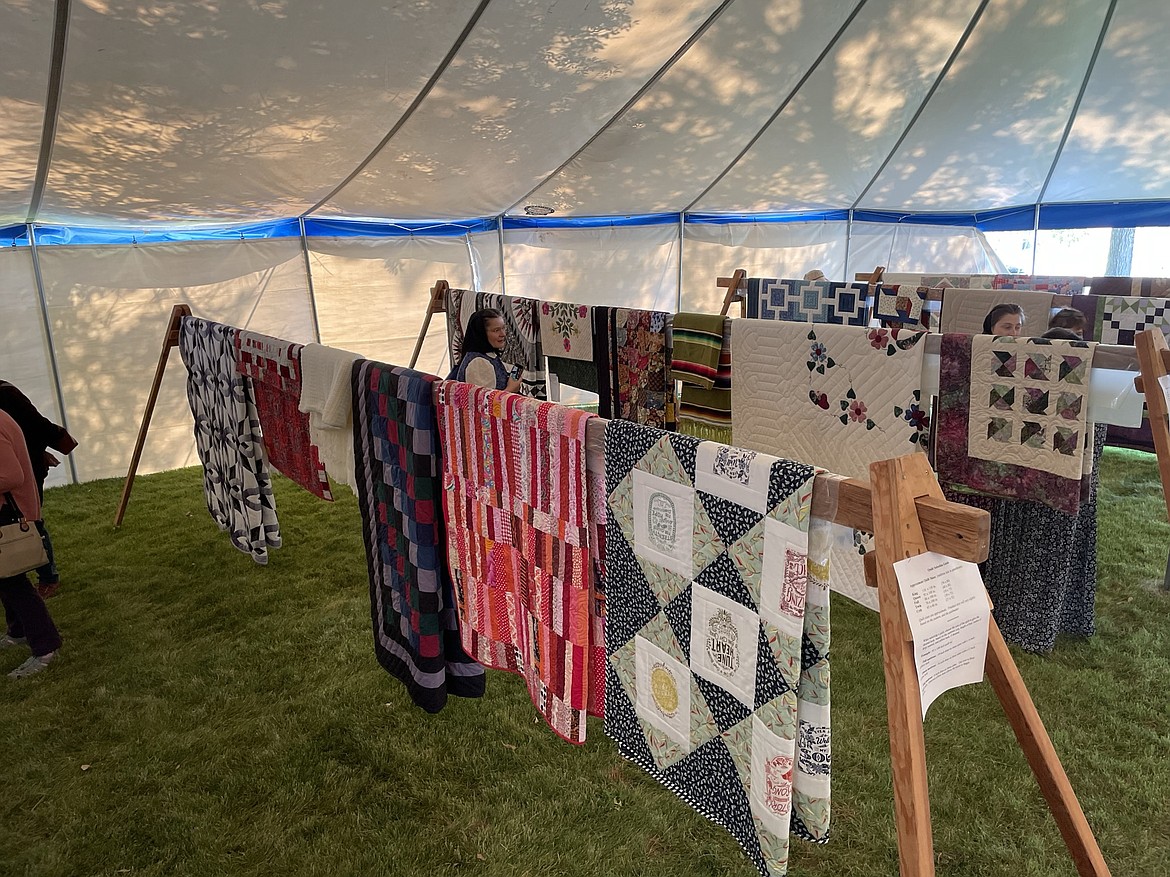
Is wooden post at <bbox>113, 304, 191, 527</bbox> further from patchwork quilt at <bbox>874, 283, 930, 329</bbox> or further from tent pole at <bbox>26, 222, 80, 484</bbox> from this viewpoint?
patchwork quilt at <bbox>874, 283, 930, 329</bbox>

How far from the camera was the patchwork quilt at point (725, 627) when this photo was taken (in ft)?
3.27

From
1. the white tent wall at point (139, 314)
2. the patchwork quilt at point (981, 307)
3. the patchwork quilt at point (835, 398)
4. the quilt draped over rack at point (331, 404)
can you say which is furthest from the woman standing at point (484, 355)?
the white tent wall at point (139, 314)

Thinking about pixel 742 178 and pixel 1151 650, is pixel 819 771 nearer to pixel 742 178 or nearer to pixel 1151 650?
pixel 1151 650

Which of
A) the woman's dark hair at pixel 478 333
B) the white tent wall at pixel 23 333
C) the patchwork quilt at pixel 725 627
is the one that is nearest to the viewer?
the patchwork quilt at pixel 725 627

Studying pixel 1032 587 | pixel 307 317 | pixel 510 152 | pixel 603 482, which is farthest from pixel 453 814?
pixel 307 317

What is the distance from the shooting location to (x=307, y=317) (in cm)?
494

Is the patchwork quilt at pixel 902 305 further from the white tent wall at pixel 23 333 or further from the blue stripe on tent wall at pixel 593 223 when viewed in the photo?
the white tent wall at pixel 23 333

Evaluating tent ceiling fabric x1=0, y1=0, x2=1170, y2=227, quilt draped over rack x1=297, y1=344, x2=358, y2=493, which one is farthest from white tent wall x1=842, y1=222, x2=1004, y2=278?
quilt draped over rack x1=297, y1=344, x2=358, y2=493

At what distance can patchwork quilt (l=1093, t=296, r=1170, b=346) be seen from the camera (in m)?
2.71

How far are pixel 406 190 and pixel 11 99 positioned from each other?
2.03 meters

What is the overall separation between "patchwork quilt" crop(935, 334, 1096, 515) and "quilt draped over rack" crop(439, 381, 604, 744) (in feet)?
4.05

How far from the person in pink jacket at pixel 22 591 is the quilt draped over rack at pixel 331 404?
93 centimetres

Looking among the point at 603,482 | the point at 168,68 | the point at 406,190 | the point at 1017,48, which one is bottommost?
the point at 603,482

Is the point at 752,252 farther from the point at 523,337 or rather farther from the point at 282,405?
the point at 282,405
